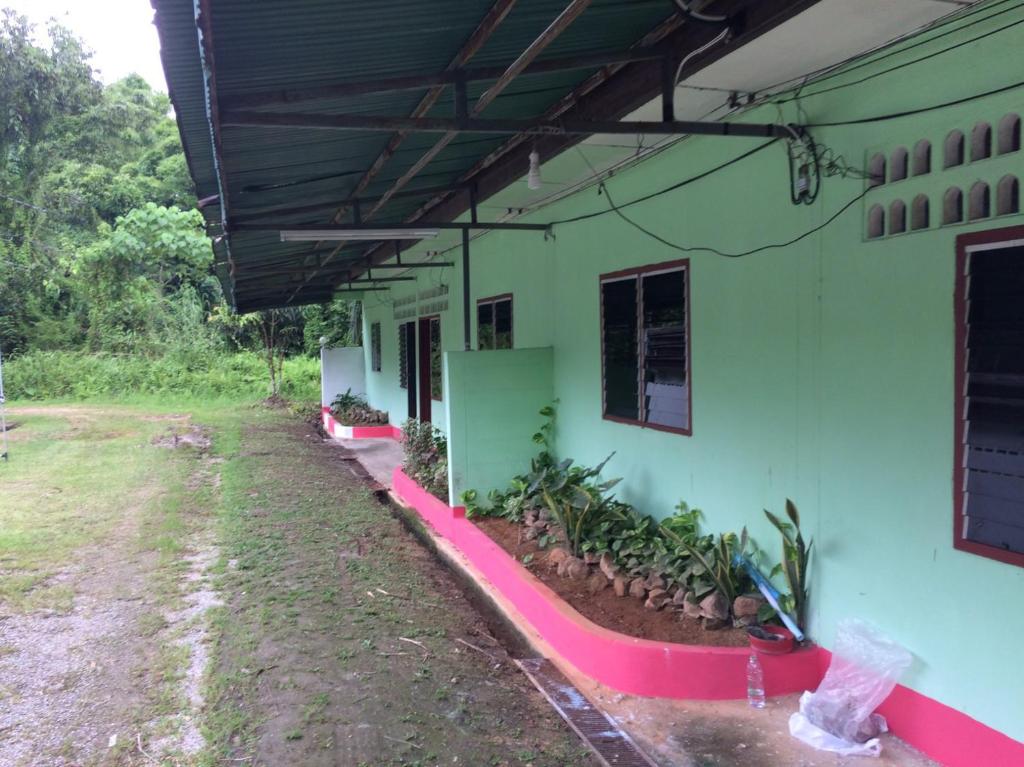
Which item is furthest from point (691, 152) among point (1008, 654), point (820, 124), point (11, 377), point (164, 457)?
point (11, 377)

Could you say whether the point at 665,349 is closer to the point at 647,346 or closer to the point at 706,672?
the point at 647,346

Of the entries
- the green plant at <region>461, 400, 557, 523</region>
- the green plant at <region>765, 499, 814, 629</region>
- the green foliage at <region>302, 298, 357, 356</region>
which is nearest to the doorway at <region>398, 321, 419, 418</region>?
the green plant at <region>461, 400, 557, 523</region>

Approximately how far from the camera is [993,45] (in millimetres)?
2793

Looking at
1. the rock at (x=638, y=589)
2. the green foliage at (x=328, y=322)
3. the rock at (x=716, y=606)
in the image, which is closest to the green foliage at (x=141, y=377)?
the green foliage at (x=328, y=322)

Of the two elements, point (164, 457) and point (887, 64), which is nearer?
point (887, 64)

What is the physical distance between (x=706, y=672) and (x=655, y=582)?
0.77 metres

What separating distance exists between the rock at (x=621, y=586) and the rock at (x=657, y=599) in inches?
8.4

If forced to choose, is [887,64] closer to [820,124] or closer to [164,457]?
[820,124]

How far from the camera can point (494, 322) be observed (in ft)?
29.2

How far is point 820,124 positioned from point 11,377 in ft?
80.4

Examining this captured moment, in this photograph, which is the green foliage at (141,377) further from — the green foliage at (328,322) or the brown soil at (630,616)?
the brown soil at (630,616)

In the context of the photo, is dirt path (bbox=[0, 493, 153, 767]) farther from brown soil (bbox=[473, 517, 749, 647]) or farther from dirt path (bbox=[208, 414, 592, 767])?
brown soil (bbox=[473, 517, 749, 647])

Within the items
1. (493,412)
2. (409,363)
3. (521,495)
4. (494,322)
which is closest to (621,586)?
(521,495)

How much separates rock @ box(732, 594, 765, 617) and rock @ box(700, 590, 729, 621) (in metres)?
0.05
